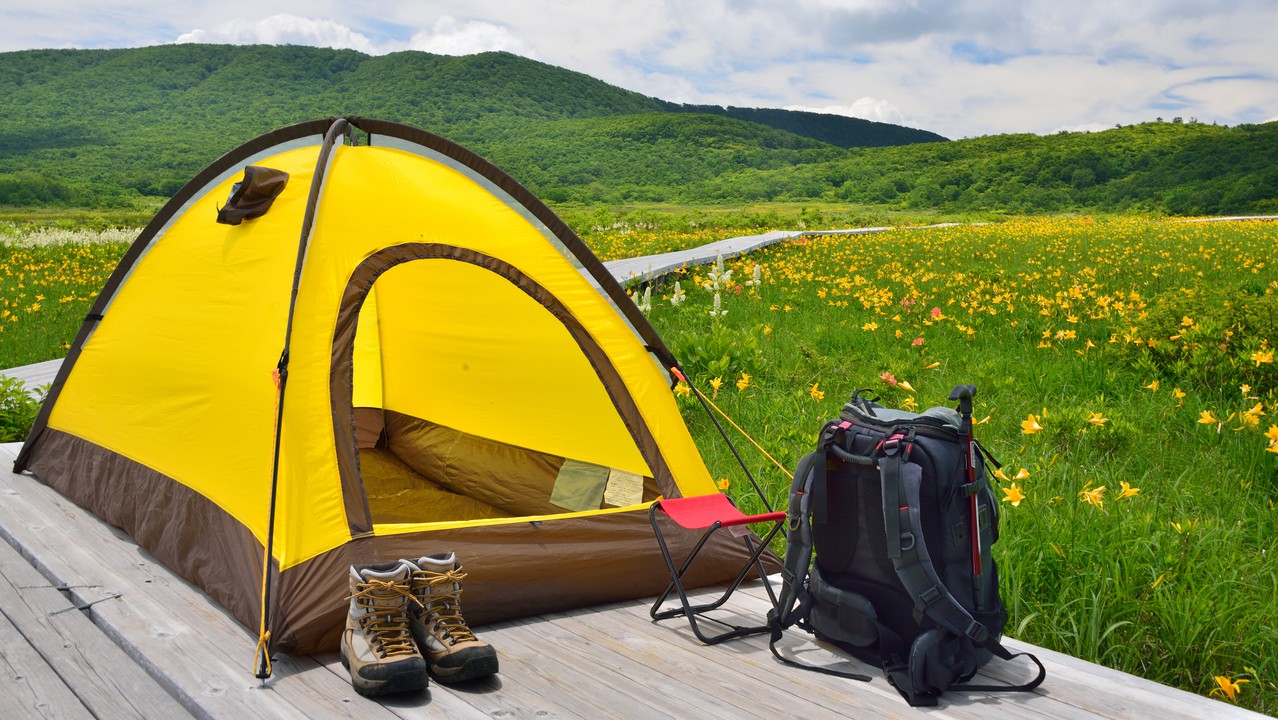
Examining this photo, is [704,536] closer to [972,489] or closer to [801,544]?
[801,544]

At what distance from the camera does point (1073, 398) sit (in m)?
5.35

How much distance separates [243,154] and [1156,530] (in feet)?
13.3

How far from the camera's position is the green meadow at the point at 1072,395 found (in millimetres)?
2973

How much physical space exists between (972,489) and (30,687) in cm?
262

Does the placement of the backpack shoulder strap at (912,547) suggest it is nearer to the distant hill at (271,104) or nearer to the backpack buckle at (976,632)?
the backpack buckle at (976,632)

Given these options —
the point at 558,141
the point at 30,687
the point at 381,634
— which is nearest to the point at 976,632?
the point at 381,634

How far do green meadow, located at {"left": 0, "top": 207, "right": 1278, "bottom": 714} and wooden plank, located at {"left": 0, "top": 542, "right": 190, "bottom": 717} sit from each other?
2349 mm

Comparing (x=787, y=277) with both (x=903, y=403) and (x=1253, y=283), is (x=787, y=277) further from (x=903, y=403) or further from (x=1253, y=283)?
(x=903, y=403)

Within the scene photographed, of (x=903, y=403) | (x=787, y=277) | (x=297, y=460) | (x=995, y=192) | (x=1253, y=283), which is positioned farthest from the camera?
(x=995, y=192)

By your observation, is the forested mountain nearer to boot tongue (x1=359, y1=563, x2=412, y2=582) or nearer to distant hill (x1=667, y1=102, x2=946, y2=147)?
distant hill (x1=667, y1=102, x2=946, y2=147)

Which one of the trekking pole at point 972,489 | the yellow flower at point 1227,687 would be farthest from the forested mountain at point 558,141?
the yellow flower at point 1227,687

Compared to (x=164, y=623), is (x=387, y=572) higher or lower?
higher

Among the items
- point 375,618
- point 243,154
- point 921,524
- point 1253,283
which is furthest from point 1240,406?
point 243,154

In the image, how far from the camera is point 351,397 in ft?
10.5
